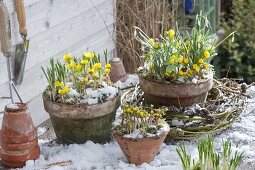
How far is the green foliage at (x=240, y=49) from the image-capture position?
21.2ft

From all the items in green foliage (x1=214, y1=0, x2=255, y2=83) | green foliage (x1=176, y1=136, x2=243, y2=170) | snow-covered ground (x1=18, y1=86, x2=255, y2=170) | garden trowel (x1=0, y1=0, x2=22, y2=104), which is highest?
garden trowel (x1=0, y1=0, x2=22, y2=104)

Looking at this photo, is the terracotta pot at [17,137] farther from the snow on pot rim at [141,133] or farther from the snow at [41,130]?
the snow at [41,130]

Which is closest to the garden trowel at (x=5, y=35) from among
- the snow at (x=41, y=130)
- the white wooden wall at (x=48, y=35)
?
the white wooden wall at (x=48, y=35)

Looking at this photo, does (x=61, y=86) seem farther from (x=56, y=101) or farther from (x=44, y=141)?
(x=44, y=141)

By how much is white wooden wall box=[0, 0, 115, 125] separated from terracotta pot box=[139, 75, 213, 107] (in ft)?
2.17

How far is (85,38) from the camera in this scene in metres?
4.02

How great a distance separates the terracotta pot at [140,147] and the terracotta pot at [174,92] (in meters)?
0.32

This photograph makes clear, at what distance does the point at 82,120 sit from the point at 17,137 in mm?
322

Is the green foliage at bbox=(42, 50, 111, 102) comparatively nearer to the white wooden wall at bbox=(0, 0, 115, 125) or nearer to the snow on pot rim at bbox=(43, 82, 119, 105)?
the snow on pot rim at bbox=(43, 82, 119, 105)

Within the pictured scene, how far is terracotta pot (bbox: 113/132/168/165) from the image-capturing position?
275cm

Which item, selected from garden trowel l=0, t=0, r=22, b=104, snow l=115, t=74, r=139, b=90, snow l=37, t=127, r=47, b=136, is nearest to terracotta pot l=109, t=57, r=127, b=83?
snow l=115, t=74, r=139, b=90

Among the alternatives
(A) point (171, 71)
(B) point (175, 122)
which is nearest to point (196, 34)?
(A) point (171, 71)

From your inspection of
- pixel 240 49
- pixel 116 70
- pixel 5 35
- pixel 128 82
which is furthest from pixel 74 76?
pixel 240 49

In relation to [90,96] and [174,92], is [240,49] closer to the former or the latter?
[174,92]
